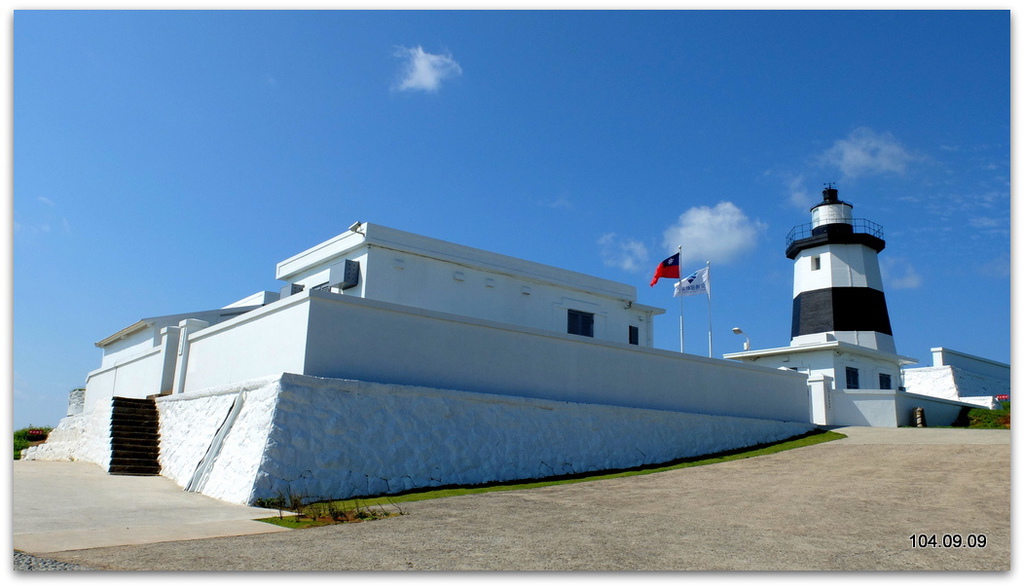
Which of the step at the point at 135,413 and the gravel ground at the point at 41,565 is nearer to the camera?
the gravel ground at the point at 41,565

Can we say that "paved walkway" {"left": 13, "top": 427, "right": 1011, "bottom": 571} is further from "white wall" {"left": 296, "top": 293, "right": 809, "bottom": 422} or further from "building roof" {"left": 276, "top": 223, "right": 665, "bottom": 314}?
"building roof" {"left": 276, "top": 223, "right": 665, "bottom": 314}

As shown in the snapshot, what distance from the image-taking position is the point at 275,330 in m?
13.5

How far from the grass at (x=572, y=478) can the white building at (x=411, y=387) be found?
29 cm

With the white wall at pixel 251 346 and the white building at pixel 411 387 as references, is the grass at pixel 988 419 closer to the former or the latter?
the white building at pixel 411 387

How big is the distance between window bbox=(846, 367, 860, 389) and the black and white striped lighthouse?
8.51 ft

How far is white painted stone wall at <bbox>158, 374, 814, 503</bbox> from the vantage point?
11.4 meters

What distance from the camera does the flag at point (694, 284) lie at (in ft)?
76.3

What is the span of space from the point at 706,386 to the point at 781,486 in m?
7.35

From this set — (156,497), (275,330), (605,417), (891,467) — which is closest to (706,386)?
(605,417)

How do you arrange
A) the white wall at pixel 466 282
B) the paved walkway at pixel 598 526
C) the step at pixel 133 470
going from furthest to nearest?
the white wall at pixel 466 282
the step at pixel 133 470
the paved walkway at pixel 598 526

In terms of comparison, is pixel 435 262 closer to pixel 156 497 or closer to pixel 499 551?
pixel 156 497

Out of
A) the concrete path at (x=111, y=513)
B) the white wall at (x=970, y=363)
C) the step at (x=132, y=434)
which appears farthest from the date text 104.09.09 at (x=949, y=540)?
the white wall at (x=970, y=363)

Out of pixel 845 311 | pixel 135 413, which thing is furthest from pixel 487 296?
pixel 845 311

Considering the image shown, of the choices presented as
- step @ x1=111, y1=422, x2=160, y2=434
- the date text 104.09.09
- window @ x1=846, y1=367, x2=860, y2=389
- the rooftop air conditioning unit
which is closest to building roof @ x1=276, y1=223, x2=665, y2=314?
the rooftop air conditioning unit
